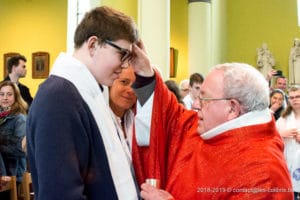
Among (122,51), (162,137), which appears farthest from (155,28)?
(122,51)

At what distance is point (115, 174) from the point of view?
149 cm

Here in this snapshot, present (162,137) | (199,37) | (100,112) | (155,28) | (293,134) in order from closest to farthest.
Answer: (100,112)
(162,137)
(293,134)
(155,28)
(199,37)

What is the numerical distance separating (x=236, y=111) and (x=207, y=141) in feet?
0.65

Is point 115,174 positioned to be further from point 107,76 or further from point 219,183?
point 219,183

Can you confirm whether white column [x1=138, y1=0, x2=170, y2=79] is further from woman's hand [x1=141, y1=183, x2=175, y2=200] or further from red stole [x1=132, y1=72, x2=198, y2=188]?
woman's hand [x1=141, y1=183, x2=175, y2=200]

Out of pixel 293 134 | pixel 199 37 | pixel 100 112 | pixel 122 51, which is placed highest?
pixel 199 37

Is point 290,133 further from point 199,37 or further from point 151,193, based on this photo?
point 199,37

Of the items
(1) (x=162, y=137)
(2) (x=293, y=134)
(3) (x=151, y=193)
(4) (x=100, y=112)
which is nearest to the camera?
(4) (x=100, y=112)

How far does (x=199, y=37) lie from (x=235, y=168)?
29.6 ft

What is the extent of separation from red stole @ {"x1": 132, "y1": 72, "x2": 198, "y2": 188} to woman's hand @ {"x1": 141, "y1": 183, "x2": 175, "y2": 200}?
125mm

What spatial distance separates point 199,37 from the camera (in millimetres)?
10562

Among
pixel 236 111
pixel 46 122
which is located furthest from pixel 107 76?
pixel 236 111

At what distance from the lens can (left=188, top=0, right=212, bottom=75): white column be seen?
10531 millimetres

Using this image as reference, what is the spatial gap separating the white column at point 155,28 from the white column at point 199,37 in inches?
208
